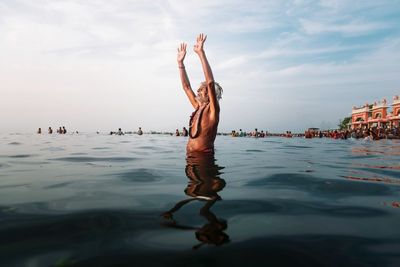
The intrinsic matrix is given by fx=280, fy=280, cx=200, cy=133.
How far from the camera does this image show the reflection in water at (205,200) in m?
1.68

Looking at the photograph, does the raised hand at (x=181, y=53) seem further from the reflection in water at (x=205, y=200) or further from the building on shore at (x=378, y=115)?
the building on shore at (x=378, y=115)

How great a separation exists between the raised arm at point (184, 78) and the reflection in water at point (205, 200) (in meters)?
1.51

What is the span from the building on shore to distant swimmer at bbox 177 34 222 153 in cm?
4635

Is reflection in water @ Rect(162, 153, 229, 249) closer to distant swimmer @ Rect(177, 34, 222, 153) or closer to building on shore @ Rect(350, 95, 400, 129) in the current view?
distant swimmer @ Rect(177, 34, 222, 153)

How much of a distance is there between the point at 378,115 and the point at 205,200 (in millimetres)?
58619

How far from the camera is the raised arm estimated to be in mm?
5746

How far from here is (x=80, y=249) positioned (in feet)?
4.98

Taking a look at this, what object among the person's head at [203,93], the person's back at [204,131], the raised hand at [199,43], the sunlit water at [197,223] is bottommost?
the sunlit water at [197,223]

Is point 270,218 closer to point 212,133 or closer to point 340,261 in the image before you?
point 340,261

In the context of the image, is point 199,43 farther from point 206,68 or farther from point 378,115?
point 378,115

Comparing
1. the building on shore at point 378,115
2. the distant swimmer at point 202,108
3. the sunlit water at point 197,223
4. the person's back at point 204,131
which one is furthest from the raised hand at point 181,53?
the building on shore at point 378,115

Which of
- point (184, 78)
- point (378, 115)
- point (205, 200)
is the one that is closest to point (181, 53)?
point (184, 78)

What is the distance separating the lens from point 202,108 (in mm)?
5156

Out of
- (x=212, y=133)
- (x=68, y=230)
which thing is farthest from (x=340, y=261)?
(x=212, y=133)
